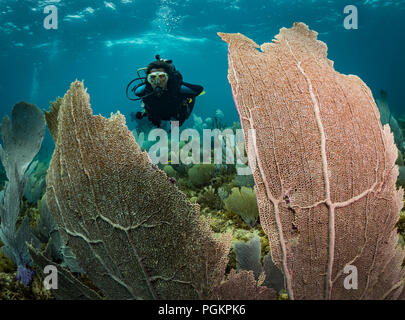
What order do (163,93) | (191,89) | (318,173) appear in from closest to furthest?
(318,173), (163,93), (191,89)

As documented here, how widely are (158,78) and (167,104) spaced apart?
0.76m

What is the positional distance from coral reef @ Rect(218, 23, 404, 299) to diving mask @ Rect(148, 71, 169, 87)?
5.65m

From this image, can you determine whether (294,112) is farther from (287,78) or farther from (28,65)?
(28,65)

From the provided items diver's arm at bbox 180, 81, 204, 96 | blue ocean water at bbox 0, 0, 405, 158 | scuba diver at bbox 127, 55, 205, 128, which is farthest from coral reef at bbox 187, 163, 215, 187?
blue ocean water at bbox 0, 0, 405, 158

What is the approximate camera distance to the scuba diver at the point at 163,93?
682 centimetres

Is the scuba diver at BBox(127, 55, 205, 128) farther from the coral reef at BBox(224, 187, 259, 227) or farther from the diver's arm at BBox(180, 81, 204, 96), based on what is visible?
the coral reef at BBox(224, 187, 259, 227)

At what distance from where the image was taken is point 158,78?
268 inches

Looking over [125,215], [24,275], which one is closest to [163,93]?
[24,275]

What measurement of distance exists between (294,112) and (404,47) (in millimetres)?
84437

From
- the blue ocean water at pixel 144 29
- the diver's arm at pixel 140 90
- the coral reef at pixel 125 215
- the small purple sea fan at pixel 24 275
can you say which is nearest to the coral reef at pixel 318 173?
the coral reef at pixel 125 215

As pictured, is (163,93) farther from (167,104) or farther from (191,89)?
(191,89)

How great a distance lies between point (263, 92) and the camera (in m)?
1.48

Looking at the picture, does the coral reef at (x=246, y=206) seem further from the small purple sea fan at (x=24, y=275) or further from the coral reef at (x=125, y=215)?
the small purple sea fan at (x=24, y=275)
